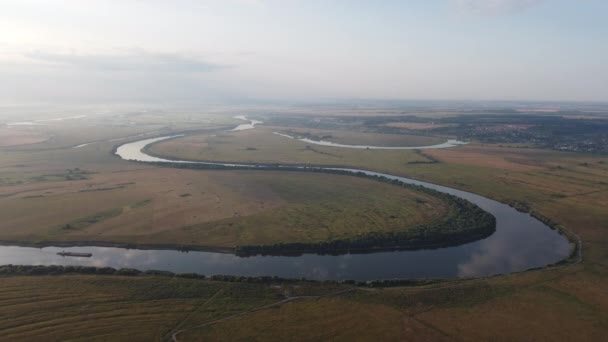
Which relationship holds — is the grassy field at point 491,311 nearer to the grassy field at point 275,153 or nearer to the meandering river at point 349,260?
the meandering river at point 349,260

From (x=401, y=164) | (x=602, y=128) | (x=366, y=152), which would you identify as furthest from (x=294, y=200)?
(x=602, y=128)

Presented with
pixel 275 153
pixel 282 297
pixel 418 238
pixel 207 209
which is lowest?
pixel 282 297

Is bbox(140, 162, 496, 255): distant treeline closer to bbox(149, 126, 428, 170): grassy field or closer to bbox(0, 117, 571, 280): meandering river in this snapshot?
bbox(0, 117, 571, 280): meandering river

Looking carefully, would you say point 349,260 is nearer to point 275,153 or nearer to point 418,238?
point 418,238

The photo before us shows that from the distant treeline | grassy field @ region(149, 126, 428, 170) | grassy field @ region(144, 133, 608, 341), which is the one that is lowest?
grassy field @ region(144, 133, 608, 341)

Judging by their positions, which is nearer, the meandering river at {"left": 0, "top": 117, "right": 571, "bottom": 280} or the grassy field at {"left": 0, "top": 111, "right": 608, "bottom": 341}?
the grassy field at {"left": 0, "top": 111, "right": 608, "bottom": 341}

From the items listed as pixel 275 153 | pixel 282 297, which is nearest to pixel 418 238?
pixel 282 297

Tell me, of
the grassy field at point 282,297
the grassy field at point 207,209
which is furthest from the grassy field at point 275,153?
the grassy field at point 282,297

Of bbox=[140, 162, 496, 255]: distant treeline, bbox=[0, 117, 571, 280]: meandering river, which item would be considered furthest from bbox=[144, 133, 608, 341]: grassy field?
bbox=[140, 162, 496, 255]: distant treeline
